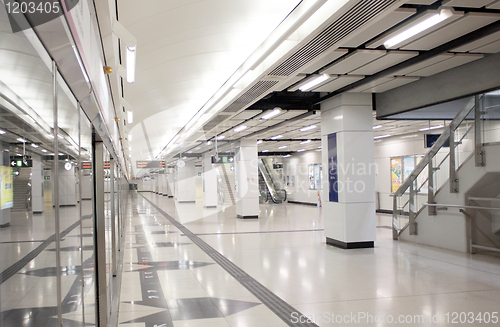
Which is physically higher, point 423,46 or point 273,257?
point 423,46

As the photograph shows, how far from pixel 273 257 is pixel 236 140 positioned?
9.28 metres

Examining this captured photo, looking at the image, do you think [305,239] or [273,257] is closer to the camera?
[273,257]

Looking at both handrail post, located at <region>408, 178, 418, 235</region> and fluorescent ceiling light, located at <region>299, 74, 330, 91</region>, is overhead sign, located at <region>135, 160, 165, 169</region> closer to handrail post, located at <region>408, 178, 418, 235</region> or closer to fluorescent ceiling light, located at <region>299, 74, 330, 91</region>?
handrail post, located at <region>408, 178, 418, 235</region>

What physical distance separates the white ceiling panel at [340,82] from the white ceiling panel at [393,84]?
64cm

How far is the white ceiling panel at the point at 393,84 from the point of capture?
7.17m

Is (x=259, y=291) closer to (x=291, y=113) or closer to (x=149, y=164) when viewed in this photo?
(x=291, y=113)

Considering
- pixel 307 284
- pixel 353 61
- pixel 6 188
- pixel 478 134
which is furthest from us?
pixel 478 134

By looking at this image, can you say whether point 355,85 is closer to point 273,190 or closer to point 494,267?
point 494,267

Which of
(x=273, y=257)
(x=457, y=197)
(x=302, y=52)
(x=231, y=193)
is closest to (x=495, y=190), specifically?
(x=457, y=197)

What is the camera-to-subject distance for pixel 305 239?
975 cm

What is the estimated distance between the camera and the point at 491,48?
5.47 metres

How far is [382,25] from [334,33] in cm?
64

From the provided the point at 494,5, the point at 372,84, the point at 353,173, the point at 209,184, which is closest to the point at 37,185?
the point at 494,5

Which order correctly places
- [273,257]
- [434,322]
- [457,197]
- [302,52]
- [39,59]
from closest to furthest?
[39,59], [434,322], [302,52], [273,257], [457,197]
